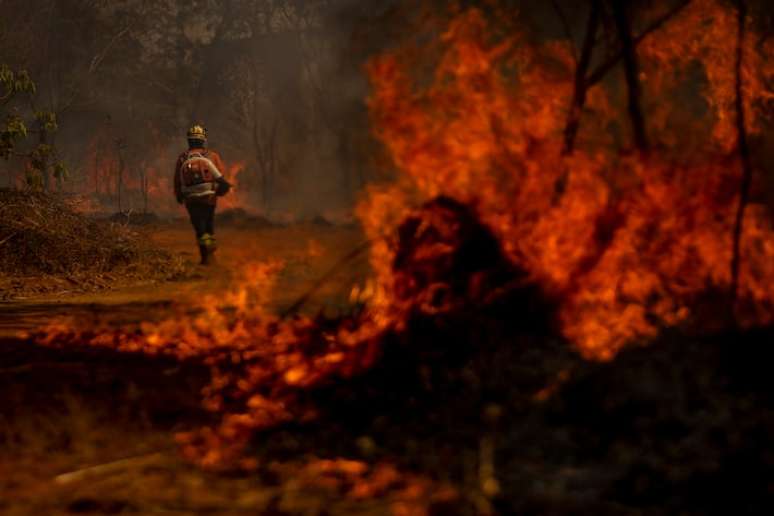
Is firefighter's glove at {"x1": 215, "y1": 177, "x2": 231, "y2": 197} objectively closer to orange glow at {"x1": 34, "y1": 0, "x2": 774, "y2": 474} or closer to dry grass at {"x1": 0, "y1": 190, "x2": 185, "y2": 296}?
dry grass at {"x1": 0, "y1": 190, "x2": 185, "y2": 296}

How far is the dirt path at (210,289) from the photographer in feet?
30.6

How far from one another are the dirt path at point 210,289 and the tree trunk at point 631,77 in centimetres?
374

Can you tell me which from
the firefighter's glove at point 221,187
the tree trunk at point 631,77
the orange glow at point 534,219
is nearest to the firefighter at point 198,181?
the firefighter's glove at point 221,187

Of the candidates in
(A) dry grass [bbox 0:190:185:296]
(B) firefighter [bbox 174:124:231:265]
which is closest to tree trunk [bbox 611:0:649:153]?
(A) dry grass [bbox 0:190:185:296]

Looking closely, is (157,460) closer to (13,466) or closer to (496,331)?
(13,466)

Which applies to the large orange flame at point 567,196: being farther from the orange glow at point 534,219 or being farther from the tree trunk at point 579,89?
the tree trunk at point 579,89

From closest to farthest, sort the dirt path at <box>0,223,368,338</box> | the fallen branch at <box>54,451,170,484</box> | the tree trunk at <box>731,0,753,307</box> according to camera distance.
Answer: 1. the fallen branch at <box>54,451,170,484</box>
2. the tree trunk at <box>731,0,753,307</box>
3. the dirt path at <box>0,223,368,338</box>

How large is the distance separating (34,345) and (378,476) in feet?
14.5

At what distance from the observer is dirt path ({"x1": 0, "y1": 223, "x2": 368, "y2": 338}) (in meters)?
9.31

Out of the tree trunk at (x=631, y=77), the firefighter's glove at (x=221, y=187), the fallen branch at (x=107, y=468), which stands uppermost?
the firefighter's glove at (x=221, y=187)

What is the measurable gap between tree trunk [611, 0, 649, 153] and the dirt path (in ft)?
12.3

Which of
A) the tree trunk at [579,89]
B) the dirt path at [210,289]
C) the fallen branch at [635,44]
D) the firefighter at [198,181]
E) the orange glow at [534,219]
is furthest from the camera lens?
the firefighter at [198,181]

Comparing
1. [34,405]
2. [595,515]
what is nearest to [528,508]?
[595,515]

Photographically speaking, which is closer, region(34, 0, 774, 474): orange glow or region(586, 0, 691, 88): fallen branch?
region(34, 0, 774, 474): orange glow
